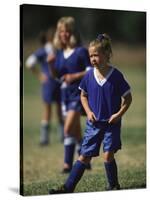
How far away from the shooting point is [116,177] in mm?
7945

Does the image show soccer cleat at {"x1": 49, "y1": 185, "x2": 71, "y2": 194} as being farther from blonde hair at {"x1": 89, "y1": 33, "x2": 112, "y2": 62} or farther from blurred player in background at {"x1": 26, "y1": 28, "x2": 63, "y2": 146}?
blurred player in background at {"x1": 26, "y1": 28, "x2": 63, "y2": 146}

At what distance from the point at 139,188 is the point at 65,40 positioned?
1.81 metres

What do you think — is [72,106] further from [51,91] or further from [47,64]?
[47,64]

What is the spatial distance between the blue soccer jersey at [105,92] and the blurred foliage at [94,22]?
8.52 metres

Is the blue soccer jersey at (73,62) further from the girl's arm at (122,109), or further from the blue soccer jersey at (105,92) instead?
the girl's arm at (122,109)

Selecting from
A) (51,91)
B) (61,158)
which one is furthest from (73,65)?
(51,91)

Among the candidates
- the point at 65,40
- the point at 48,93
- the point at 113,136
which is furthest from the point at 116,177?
the point at 48,93

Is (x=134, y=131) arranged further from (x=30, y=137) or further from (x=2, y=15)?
(x=2, y=15)

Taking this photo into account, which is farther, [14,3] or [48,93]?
[48,93]

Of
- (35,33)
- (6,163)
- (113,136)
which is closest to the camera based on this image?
(113,136)

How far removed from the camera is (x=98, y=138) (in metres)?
7.68

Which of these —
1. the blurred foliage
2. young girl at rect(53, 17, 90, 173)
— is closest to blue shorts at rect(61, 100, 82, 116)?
young girl at rect(53, 17, 90, 173)

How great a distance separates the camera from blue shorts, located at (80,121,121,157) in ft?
25.2

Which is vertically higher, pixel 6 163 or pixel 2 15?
pixel 2 15
